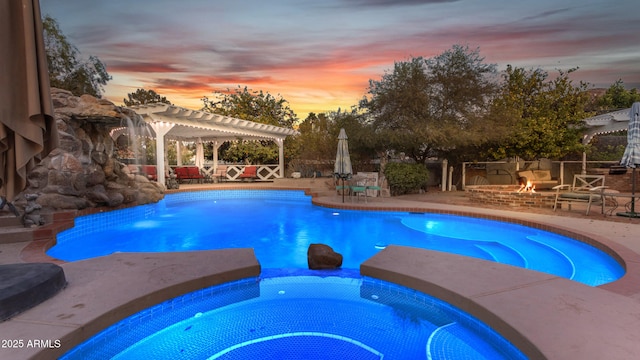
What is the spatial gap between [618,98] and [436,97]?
687 inches

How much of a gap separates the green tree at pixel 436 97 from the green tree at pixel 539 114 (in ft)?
3.38

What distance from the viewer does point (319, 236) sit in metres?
7.17

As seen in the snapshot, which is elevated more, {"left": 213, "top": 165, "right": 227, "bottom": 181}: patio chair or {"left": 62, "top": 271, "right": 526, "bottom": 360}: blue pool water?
{"left": 213, "top": 165, "right": 227, "bottom": 181}: patio chair

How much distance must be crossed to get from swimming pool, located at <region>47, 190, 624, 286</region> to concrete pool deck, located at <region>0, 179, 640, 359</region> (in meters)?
0.73

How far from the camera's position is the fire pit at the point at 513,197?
8.87 m

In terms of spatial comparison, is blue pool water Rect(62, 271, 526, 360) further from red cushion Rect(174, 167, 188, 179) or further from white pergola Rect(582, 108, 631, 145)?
red cushion Rect(174, 167, 188, 179)

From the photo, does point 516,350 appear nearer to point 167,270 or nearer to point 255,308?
point 255,308

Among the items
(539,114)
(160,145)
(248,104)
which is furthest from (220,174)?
(539,114)

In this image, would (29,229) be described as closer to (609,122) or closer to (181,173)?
(181,173)

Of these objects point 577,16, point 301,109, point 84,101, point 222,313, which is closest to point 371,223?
point 222,313

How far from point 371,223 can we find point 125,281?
5.97 meters

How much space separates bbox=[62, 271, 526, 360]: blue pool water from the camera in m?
2.59

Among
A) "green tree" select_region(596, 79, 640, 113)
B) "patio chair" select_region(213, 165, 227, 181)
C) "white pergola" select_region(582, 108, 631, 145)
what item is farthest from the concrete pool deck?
"green tree" select_region(596, 79, 640, 113)

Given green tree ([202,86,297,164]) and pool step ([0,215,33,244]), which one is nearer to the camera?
pool step ([0,215,33,244])
